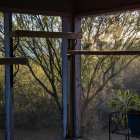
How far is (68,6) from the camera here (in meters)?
3.70

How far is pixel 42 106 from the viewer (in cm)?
400

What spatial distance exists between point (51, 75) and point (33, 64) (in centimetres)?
33

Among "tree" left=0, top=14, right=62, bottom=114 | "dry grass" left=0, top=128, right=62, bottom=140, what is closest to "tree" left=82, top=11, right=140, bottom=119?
"tree" left=0, top=14, right=62, bottom=114

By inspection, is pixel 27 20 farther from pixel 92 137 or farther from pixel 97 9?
pixel 92 137

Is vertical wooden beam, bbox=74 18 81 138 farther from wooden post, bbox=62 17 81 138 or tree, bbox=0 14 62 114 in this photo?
tree, bbox=0 14 62 114

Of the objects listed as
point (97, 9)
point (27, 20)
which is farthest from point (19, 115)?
point (97, 9)

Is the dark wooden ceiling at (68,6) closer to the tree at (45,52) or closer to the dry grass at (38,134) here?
the tree at (45,52)

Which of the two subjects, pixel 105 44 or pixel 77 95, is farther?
pixel 105 44

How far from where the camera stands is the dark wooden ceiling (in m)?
3.18

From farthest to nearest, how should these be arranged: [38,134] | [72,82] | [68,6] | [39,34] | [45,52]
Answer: [45,52]
[38,134]
[72,82]
[68,6]
[39,34]

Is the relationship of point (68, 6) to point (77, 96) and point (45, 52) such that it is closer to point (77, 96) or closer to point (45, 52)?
point (45, 52)

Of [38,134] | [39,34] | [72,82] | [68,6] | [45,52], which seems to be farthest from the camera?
[45,52]

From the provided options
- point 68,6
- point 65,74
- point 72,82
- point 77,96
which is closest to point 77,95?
point 77,96

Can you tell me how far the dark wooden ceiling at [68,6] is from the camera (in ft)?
10.4
